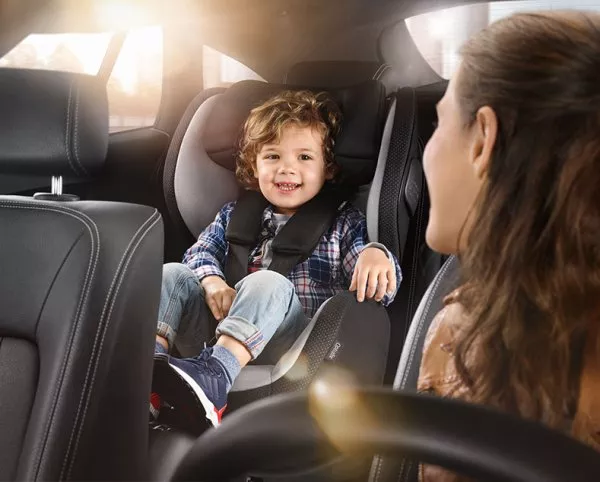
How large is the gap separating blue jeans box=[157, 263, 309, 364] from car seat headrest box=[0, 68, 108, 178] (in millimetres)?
442

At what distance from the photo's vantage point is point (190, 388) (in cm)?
160

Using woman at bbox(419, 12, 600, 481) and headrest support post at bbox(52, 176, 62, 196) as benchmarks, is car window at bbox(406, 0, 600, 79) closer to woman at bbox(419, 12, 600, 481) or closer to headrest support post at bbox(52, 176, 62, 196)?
headrest support post at bbox(52, 176, 62, 196)

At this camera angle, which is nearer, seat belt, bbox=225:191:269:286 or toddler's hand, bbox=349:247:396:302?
toddler's hand, bbox=349:247:396:302

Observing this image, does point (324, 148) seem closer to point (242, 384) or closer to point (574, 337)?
point (242, 384)

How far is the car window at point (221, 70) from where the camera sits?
2717 millimetres

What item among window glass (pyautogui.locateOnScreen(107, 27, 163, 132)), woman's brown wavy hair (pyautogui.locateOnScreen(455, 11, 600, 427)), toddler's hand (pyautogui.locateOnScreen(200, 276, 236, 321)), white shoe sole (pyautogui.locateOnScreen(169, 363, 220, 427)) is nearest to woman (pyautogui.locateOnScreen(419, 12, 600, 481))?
woman's brown wavy hair (pyautogui.locateOnScreen(455, 11, 600, 427))

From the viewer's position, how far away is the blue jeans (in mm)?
1825

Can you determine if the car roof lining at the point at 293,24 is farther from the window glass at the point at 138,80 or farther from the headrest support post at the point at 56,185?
the headrest support post at the point at 56,185

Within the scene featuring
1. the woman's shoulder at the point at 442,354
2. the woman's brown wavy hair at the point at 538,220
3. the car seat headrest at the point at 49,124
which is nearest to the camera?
the woman's brown wavy hair at the point at 538,220

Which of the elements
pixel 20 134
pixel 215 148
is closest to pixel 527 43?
pixel 20 134

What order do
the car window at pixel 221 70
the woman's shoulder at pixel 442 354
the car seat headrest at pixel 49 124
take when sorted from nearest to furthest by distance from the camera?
1. the woman's shoulder at pixel 442 354
2. the car seat headrest at pixel 49 124
3. the car window at pixel 221 70

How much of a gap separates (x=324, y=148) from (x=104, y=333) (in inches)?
42.5

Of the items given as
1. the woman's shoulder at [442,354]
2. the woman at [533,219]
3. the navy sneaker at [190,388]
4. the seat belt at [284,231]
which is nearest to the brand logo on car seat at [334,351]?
the navy sneaker at [190,388]

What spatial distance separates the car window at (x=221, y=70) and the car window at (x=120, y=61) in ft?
0.57
